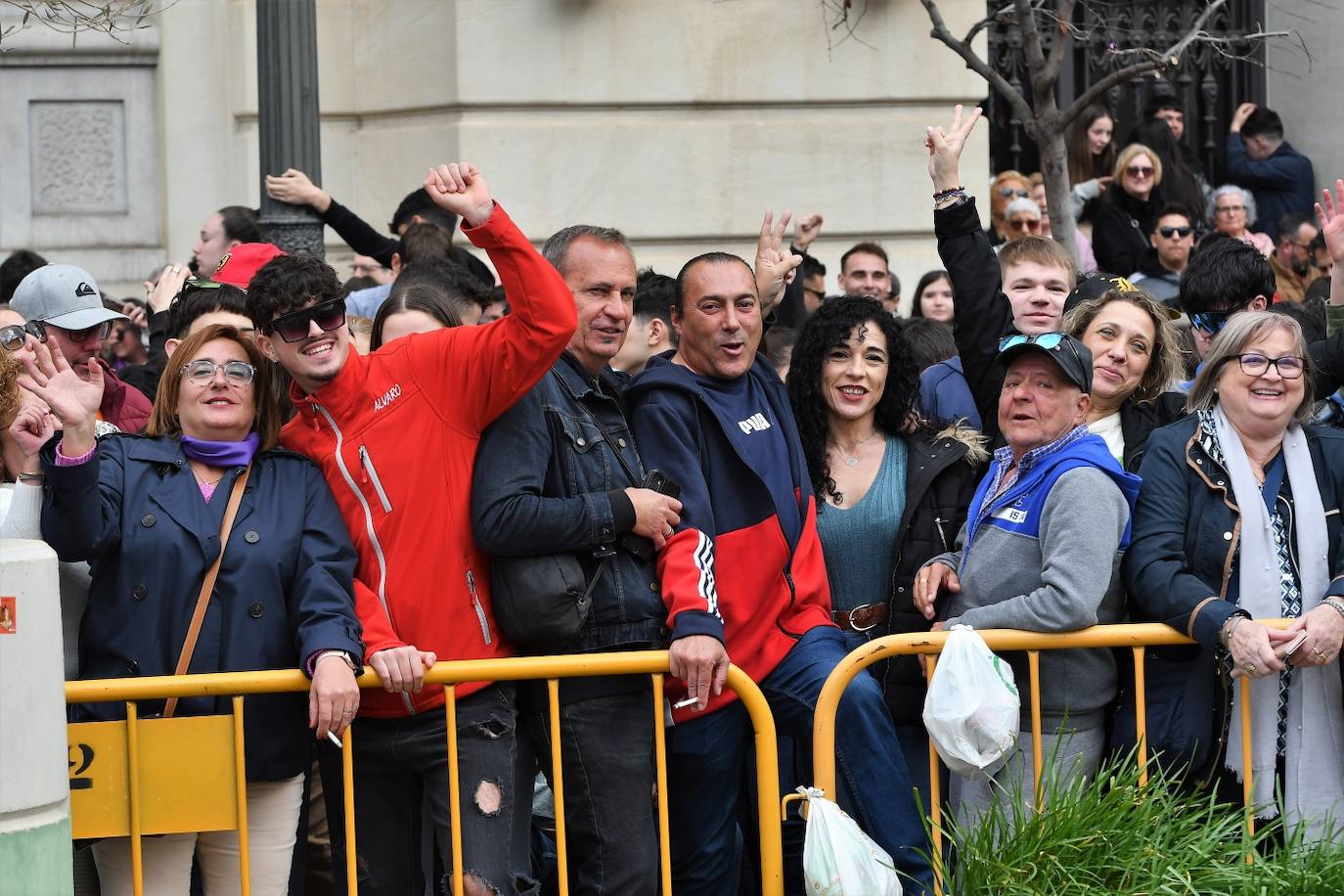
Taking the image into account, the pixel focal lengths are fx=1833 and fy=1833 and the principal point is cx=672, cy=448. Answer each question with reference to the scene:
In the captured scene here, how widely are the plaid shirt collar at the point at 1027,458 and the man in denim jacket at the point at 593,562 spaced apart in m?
1.04

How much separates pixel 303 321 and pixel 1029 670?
2219 mm

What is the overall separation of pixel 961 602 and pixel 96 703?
238cm

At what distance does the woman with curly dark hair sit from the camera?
5.45 metres

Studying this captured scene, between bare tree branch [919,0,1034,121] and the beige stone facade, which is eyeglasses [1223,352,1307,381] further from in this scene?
the beige stone facade

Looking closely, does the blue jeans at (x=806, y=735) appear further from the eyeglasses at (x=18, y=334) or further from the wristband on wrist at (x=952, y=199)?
the eyeglasses at (x=18, y=334)

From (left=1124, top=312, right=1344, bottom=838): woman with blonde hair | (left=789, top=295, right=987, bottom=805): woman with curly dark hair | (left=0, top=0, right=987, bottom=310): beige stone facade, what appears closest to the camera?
(left=1124, top=312, right=1344, bottom=838): woman with blonde hair

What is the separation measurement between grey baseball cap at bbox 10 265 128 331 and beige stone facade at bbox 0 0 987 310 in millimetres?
4497

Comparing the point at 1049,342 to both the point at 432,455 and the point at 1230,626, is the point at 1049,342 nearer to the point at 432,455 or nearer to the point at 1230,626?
A: the point at 1230,626

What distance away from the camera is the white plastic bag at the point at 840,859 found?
4664mm

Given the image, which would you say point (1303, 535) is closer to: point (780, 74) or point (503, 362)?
point (503, 362)

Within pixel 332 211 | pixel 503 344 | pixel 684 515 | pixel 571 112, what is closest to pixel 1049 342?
pixel 684 515

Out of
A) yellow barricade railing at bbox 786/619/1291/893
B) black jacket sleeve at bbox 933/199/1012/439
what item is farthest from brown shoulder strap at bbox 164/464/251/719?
black jacket sleeve at bbox 933/199/1012/439

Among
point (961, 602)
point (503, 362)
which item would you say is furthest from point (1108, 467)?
point (503, 362)

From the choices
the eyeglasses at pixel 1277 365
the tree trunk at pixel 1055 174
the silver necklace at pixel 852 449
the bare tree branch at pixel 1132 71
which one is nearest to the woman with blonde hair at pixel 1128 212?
the tree trunk at pixel 1055 174
